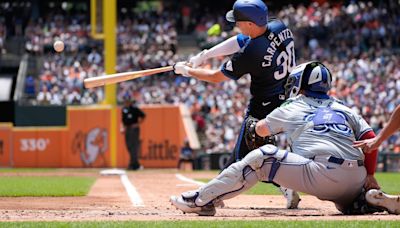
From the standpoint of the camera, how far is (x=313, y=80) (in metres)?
8.11

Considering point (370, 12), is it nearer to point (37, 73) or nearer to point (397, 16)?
point (397, 16)

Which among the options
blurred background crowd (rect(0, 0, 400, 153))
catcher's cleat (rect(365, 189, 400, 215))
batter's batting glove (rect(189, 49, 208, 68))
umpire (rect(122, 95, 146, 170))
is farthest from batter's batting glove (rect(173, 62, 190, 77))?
blurred background crowd (rect(0, 0, 400, 153))

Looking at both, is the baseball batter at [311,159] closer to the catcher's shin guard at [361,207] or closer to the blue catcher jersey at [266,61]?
the catcher's shin guard at [361,207]

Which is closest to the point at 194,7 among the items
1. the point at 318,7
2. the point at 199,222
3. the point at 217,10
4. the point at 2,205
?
the point at 217,10

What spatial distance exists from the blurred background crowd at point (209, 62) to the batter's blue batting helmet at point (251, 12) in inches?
616

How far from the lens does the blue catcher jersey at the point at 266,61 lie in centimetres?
923

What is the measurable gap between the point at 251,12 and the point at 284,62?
0.64 metres

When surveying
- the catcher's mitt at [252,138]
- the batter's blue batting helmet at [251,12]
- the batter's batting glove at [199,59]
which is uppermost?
the batter's blue batting helmet at [251,12]

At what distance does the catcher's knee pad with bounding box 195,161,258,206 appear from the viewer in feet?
25.9

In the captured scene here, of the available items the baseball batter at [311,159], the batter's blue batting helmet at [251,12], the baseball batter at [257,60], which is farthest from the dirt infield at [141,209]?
the batter's blue batting helmet at [251,12]

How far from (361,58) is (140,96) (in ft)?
23.8

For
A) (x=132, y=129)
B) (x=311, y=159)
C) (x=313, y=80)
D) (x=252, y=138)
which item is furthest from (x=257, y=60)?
(x=132, y=129)

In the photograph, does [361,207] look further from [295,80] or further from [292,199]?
[292,199]

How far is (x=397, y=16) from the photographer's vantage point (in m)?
33.3
